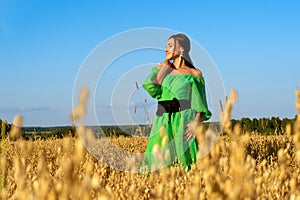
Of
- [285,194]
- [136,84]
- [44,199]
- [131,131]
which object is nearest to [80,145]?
[44,199]

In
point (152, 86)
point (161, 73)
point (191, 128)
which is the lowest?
point (191, 128)

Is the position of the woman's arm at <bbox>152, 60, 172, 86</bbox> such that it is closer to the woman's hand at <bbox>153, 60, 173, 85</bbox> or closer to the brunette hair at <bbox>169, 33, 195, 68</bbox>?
the woman's hand at <bbox>153, 60, 173, 85</bbox>

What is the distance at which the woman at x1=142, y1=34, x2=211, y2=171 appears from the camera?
4.39 meters

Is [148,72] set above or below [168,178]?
above

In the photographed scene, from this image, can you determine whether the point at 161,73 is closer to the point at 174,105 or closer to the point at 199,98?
the point at 174,105

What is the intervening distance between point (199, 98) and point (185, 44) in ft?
1.93

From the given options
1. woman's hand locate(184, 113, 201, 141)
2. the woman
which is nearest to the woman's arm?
the woman

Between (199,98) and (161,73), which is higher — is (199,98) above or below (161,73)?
below

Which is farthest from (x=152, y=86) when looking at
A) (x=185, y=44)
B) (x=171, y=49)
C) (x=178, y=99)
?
(x=185, y=44)

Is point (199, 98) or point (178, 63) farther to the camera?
point (178, 63)

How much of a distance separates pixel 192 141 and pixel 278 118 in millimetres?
8704

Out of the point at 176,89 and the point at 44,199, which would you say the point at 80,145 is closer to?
the point at 44,199

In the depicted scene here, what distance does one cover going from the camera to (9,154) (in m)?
6.10

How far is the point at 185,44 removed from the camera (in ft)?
14.9
